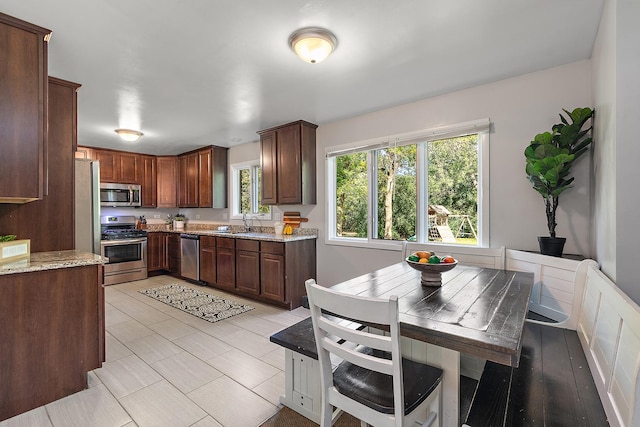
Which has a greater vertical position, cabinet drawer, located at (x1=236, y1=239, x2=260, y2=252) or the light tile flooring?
cabinet drawer, located at (x1=236, y1=239, x2=260, y2=252)

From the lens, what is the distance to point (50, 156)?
7.88 ft

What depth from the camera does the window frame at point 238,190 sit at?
5043 mm

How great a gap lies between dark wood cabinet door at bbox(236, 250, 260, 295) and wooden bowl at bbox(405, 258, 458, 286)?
2.59 meters

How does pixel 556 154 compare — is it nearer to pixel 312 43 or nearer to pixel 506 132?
pixel 506 132

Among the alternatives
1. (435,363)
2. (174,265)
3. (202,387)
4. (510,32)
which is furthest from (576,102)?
(174,265)

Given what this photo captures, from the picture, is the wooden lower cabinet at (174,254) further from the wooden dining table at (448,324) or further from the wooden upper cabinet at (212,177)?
the wooden dining table at (448,324)

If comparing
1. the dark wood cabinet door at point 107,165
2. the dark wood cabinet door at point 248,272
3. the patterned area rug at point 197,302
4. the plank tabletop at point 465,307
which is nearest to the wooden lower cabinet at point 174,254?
the patterned area rug at point 197,302

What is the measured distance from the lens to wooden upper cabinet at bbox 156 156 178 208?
6.08 m

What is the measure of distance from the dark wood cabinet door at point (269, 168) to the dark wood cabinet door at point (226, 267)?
955 mm

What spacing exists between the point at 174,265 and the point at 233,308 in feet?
8.00

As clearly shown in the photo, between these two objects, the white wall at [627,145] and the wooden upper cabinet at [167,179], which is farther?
the wooden upper cabinet at [167,179]

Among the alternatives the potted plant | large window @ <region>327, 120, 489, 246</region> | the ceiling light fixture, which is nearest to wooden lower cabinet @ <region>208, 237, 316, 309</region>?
large window @ <region>327, 120, 489, 246</region>

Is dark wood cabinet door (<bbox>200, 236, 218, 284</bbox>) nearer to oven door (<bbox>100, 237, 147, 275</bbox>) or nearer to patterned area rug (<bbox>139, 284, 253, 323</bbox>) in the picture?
patterned area rug (<bbox>139, 284, 253, 323</bbox>)

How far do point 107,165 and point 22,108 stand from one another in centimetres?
416
